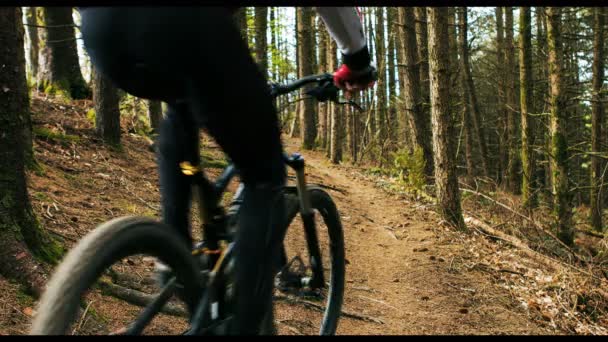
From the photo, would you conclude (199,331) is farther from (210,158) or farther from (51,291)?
(210,158)

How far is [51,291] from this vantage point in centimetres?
157

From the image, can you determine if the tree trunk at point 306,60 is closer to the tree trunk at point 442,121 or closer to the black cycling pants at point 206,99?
the tree trunk at point 442,121

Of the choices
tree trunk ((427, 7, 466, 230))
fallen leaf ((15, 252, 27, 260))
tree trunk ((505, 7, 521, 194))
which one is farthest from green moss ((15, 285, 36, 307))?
tree trunk ((505, 7, 521, 194))

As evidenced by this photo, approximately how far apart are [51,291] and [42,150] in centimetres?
542

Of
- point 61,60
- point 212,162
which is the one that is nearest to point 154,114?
point 212,162

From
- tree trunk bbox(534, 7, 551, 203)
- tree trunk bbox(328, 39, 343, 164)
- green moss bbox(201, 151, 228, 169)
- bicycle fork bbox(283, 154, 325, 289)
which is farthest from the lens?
tree trunk bbox(328, 39, 343, 164)

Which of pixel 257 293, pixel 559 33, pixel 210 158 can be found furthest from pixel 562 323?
pixel 559 33

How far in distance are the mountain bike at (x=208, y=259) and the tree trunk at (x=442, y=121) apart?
5.77 m

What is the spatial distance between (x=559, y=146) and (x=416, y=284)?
6159 mm

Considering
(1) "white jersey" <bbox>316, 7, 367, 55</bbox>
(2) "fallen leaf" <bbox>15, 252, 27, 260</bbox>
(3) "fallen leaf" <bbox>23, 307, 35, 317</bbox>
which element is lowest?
(3) "fallen leaf" <bbox>23, 307, 35, 317</bbox>

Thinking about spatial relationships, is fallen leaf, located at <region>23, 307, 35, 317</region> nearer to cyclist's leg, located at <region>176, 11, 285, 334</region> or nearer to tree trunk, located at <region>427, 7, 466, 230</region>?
cyclist's leg, located at <region>176, 11, 285, 334</region>

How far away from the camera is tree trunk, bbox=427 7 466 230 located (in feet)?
28.2

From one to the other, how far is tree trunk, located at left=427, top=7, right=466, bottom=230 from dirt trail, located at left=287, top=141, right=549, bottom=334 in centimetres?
35

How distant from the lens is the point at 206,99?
6.00 feet
